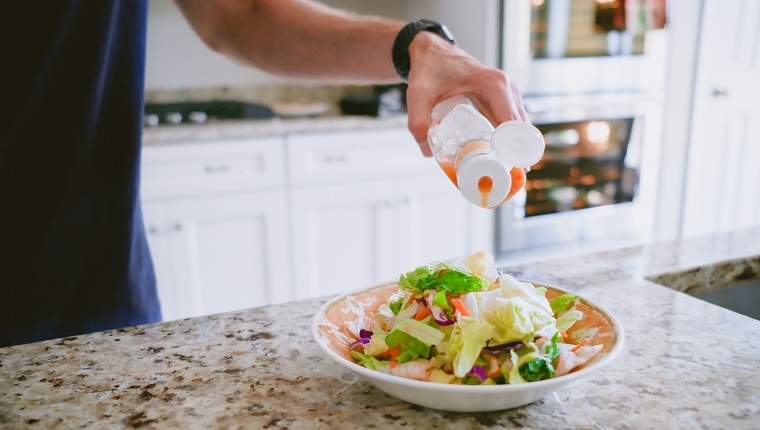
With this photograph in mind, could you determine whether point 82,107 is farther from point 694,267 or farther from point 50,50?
point 694,267

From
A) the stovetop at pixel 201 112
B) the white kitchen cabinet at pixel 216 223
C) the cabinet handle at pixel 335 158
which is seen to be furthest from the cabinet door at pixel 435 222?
the stovetop at pixel 201 112

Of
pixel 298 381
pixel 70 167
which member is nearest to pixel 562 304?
pixel 298 381

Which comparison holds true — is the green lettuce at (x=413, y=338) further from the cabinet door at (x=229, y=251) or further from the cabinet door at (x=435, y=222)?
the cabinet door at (x=435, y=222)

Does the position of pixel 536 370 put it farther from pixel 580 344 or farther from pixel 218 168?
pixel 218 168

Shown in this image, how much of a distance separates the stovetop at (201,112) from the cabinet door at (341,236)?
409 mm

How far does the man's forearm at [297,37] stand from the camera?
107 centimetres

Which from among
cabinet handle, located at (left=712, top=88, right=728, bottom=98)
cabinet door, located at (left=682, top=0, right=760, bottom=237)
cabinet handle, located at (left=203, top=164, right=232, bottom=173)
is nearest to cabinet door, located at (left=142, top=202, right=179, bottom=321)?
cabinet handle, located at (left=203, top=164, right=232, bottom=173)

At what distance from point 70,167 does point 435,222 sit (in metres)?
1.58

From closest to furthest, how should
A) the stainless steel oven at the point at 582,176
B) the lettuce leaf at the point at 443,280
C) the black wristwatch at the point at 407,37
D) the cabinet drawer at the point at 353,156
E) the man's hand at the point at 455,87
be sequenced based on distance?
the lettuce leaf at the point at 443,280 < the man's hand at the point at 455,87 < the black wristwatch at the point at 407,37 < the cabinet drawer at the point at 353,156 < the stainless steel oven at the point at 582,176

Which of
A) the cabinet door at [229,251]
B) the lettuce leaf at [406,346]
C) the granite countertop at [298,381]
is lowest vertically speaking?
the cabinet door at [229,251]

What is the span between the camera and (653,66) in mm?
2680

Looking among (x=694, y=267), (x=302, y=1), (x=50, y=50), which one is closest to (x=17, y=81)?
(x=50, y=50)

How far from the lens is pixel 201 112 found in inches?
97.0

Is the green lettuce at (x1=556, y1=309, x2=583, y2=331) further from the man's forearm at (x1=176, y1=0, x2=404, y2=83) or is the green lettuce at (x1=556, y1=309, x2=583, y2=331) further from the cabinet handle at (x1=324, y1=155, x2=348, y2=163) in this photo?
the cabinet handle at (x1=324, y1=155, x2=348, y2=163)
